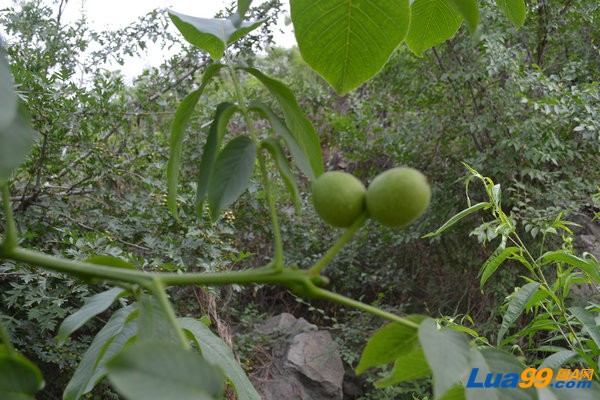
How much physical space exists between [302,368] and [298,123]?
120 inches

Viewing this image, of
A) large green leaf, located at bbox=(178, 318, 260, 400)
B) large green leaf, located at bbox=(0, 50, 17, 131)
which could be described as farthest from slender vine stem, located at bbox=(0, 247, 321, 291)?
large green leaf, located at bbox=(178, 318, 260, 400)

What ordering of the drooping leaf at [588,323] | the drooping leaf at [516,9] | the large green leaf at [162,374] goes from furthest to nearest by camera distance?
the drooping leaf at [588,323] → the drooping leaf at [516,9] → the large green leaf at [162,374]

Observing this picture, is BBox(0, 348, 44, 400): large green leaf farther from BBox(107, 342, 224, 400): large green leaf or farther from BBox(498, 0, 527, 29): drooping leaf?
BBox(498, 0, 527, 29): drooping leaf

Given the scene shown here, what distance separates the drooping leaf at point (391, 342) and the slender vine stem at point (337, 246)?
81mm

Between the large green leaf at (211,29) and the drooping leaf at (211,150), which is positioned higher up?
the large green leaf at (211,29)

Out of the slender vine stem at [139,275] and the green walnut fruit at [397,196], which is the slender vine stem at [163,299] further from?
the green walnut fruit at [397,196]

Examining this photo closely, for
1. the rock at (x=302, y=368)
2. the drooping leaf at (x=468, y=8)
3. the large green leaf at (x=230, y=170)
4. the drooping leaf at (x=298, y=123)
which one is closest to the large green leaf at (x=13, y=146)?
the large green leaf at (x=230, y=170)

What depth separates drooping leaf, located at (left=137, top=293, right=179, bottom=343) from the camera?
0.41m

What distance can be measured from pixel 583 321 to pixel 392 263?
3268 mm

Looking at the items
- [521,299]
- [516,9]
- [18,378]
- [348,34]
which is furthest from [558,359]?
[18,378]

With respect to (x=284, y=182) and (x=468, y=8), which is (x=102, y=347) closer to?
(x=284, y=182)

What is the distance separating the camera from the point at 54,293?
2049 mm

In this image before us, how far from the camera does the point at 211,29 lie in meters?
0.69

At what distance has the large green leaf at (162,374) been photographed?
0.86 ft
